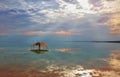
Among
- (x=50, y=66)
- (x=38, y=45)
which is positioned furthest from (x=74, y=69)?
(x=38, y=45)

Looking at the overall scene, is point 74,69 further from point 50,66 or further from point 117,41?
point 117,41

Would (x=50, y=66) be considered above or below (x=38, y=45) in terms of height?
below

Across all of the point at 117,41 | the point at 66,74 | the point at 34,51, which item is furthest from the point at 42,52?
the point at 117,41

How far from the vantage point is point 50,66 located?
3658 millimetres

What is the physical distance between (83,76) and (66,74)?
252mm

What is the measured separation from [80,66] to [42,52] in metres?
0.62

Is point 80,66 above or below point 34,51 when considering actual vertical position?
below

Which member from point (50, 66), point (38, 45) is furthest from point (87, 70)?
point (38, 45)

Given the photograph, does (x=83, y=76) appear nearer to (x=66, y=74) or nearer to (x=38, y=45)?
(x=66, y=74)

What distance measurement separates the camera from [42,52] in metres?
3.78

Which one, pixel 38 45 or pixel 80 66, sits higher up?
pixel 38 45

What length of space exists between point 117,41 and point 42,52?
1.16m

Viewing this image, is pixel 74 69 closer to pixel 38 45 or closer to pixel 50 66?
→ pixel 50 66

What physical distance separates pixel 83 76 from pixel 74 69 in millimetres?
178
